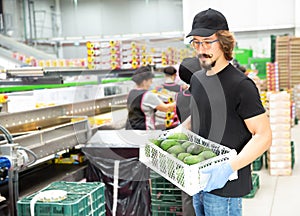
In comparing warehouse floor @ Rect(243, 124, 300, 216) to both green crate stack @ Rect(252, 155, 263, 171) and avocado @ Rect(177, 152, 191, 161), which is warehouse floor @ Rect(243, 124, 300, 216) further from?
avocado @ Rect(177, 152, 191, 161)

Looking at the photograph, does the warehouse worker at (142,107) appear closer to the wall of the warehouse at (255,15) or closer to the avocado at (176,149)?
the avocado at (176,149)

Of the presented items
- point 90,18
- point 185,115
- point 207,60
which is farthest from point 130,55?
point 90,18

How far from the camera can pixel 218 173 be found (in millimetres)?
1911

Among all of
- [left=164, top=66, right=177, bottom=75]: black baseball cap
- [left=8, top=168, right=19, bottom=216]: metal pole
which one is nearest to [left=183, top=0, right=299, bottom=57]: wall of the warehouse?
[left=164, top=66, right=177, bottom=75]: black baseball cap

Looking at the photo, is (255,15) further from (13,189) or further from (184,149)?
(184,149)

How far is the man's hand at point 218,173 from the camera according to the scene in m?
1.91

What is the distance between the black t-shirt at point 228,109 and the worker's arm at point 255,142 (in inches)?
1.3

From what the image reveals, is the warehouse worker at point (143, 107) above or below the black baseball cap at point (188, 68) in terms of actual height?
below

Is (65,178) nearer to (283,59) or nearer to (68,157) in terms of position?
(68,157)

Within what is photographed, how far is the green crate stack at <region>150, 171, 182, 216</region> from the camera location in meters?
3.44

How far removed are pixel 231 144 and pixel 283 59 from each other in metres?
10.6

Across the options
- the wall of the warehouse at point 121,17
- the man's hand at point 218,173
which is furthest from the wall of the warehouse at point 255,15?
the man's hand at point 218,173

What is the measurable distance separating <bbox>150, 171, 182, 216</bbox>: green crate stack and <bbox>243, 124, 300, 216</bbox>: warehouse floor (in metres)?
1.21

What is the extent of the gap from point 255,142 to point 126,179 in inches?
83.3
